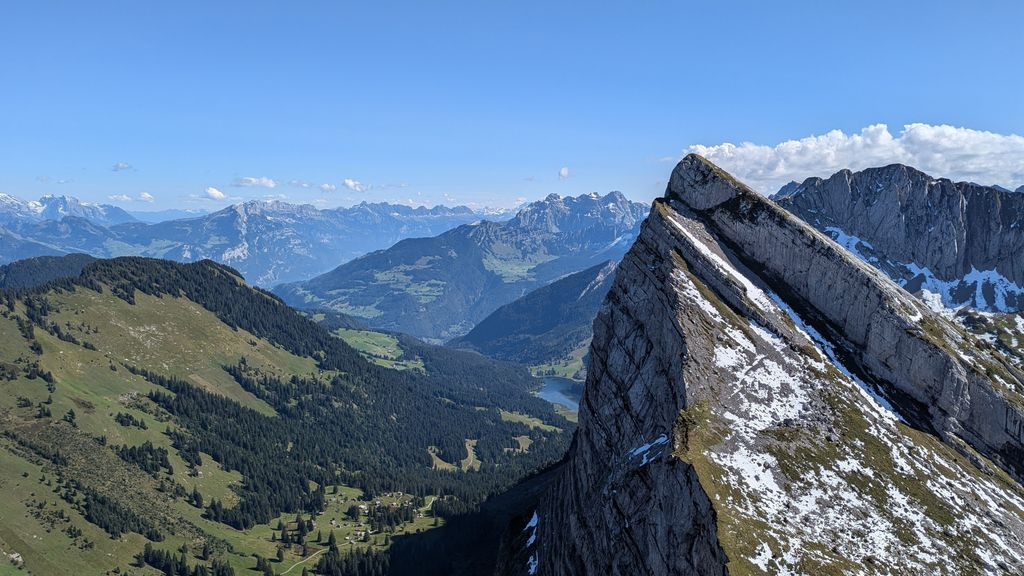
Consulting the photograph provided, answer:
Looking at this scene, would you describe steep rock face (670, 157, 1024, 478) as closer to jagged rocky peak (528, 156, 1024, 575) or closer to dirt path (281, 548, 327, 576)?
jagged rocky peak (528, 156, 1024, 575)

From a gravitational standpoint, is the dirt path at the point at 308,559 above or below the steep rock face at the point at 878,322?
below

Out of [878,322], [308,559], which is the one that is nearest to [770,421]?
[878,322]

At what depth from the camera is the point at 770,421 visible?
7100 centimetres

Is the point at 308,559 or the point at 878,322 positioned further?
the point at 308,559

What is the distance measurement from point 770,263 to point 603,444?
3985cm

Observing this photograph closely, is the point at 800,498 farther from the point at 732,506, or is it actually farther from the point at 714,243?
the point at 714,243

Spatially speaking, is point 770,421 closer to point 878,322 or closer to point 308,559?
point 878,322

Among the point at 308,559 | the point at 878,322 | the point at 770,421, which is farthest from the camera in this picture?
the point at 308,559

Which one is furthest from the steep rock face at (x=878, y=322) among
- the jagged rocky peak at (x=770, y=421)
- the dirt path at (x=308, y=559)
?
the dirt path at (x=308, y=559)

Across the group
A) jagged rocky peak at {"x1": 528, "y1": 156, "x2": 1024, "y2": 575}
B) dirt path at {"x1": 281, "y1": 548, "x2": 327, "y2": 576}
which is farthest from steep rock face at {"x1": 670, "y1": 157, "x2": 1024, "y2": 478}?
dirt path at {"x1": 281, "y1": 548, "x2": 327, "y2": 576}

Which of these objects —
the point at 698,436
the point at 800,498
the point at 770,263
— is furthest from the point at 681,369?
the point at 770,263

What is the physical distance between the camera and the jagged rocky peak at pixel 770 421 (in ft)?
195

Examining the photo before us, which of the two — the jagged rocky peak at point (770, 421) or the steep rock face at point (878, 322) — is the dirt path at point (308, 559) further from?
the steep rock face at point (878, 322)

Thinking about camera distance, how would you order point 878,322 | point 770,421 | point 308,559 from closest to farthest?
point 770,421
point 878,322
point 308,559
